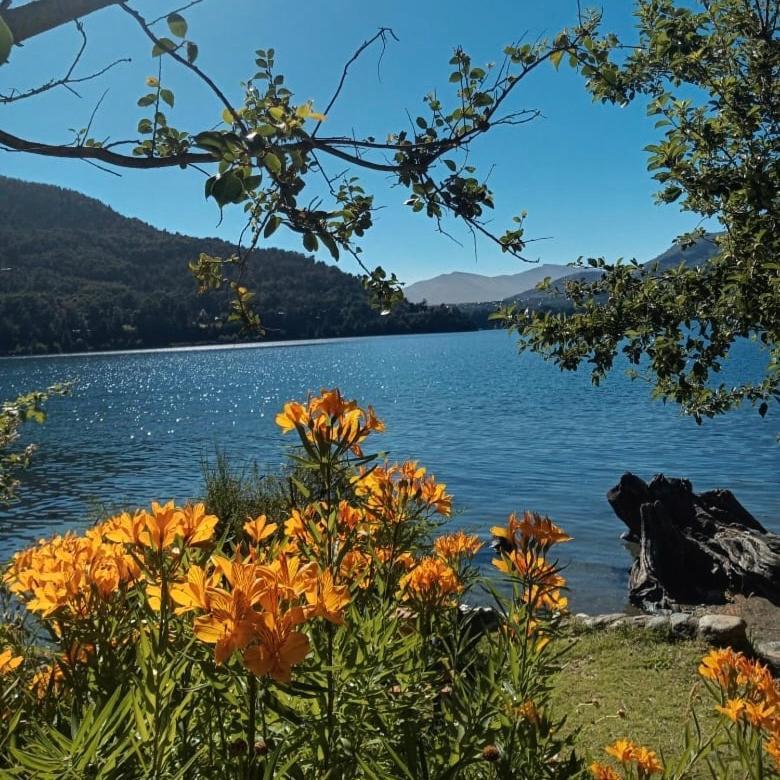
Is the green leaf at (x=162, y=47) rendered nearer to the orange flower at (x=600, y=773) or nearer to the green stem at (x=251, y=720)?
the green stem at (x=251, y=720)

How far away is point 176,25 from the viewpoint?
45.4 inches

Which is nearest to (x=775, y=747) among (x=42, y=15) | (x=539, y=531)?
(x=539, y=531)

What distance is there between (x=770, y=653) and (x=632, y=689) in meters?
1.56

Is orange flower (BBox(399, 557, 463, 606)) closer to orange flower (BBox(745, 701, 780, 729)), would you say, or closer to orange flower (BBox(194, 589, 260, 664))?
orange flower (BBox(745, 701, 780, 729))

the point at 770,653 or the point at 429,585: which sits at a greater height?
the point at 429,585

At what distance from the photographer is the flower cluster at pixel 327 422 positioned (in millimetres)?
1259

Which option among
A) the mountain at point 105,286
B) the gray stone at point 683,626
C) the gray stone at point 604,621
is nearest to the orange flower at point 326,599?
the gray stone at point 683,626

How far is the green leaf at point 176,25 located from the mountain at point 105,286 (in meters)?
78.6

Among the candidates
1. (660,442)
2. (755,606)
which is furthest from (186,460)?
(755,606)

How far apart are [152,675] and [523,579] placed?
2.98ft

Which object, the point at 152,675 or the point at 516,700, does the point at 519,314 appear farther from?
the point at 152,675

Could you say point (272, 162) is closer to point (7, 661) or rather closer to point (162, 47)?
point (162, 47)

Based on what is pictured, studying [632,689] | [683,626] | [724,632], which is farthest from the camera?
[683,626]

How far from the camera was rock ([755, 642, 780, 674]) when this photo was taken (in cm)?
582
